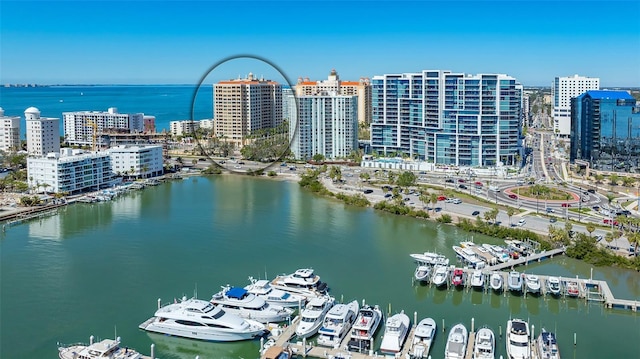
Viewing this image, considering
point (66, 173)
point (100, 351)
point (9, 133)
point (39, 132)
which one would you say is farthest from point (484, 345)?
point (9, 133)

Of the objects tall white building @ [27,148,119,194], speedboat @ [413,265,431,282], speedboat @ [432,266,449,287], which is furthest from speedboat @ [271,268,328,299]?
tall white building @ [27,148,119,194]

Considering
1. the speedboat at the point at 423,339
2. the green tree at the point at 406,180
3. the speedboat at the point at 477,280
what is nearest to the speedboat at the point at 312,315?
the speedboat at the point at 423,339

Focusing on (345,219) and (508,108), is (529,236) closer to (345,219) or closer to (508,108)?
(345,219)

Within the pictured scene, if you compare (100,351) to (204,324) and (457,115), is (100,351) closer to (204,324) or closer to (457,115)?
(204,324)

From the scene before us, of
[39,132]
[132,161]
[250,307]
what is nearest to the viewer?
[250,307]

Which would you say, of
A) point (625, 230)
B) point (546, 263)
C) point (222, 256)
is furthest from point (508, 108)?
point (222, 256)
